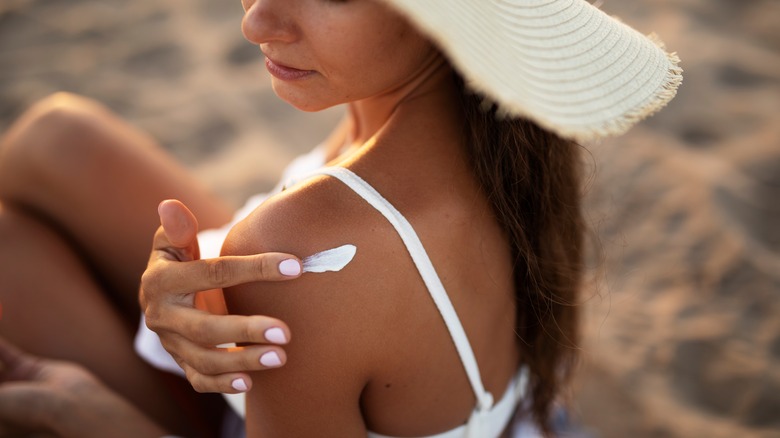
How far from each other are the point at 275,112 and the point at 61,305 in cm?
150

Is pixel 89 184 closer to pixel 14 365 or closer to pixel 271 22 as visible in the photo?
pixel 14 365

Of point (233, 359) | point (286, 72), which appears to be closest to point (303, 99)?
point (286, 72)

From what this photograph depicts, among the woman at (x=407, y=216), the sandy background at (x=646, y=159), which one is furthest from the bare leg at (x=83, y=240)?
the sandy background at (x=646, y=159)

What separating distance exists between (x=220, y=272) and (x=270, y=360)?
14cm

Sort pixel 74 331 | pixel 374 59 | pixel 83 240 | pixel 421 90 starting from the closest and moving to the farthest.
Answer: pixel 374 59 → pixel 421 90 → pixel 74 331 → pixel 83 240

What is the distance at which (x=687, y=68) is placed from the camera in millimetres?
2721

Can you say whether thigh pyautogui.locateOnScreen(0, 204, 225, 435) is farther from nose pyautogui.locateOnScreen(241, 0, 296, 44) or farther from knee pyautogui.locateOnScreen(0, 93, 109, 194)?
nose pyautogui.locateOnScreen(241, 0, 296, 44)

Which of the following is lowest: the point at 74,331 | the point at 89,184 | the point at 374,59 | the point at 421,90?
the point at 74,331

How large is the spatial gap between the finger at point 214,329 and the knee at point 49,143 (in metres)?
0.73

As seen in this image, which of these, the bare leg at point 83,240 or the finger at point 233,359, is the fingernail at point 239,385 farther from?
the bare leg at point 83,240

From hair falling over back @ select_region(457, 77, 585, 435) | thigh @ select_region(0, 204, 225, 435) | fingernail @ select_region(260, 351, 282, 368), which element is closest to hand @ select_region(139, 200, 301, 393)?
fingernail @ select_region(260, 351, 282, 368)

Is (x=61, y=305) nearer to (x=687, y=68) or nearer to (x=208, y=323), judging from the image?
(x=208, y=323)

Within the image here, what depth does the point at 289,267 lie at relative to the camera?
0.93m

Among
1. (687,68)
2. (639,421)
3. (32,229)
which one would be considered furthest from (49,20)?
(639,421)
